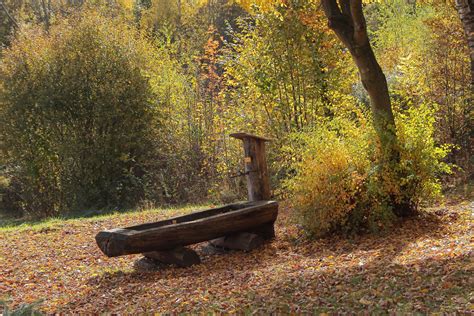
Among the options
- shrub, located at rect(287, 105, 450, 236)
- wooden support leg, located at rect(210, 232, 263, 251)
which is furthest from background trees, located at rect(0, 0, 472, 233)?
wooden support leg, located at rect(210, 232, 263, 251)

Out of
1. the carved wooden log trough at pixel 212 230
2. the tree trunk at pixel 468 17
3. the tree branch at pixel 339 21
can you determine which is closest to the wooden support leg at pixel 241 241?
the carved wooden log trough at pixel 212 230

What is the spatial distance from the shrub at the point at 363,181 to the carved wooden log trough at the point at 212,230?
616 mm

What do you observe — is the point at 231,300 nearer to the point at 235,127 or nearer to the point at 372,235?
the point at 372,235

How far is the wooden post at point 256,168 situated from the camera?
823 centimetres

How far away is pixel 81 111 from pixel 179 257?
8.61 meters

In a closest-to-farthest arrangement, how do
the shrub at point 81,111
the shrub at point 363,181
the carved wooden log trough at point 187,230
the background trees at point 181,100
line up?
1. the carved wooden log trough at point 187,230
2. the shrub at point 363,181
3. the background trees at point 181,100
4. the shrub at point 81,111

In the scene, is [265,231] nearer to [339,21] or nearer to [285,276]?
[285,276]

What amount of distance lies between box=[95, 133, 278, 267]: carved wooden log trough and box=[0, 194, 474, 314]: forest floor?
0.67 ft

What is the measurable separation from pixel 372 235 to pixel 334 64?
554 centimetres

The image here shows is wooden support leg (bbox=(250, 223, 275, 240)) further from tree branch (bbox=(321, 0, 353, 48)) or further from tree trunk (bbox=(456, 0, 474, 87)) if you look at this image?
tree trunk (bbox=(456, 0, 474, 87))

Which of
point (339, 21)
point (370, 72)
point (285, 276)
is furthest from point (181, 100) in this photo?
point (285, 276)

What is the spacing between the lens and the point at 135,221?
1086cm

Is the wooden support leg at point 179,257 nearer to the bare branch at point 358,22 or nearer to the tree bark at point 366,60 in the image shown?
the tree bark at point 366,60

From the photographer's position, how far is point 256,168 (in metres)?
8.28
